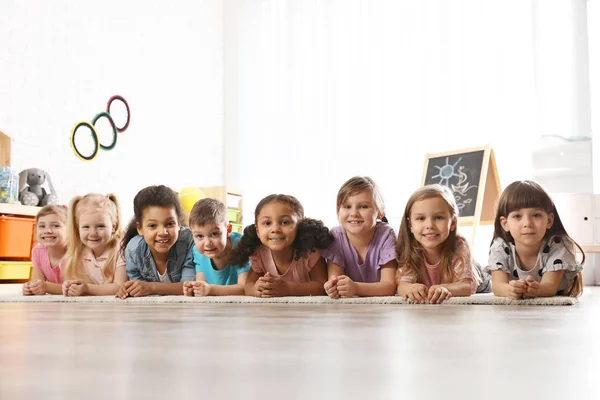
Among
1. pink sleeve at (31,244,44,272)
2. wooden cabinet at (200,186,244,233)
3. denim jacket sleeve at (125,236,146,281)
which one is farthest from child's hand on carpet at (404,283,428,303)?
wooden cabinet at (200,186,244,233)

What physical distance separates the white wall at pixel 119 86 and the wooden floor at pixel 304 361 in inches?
135

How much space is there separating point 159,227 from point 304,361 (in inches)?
69.8

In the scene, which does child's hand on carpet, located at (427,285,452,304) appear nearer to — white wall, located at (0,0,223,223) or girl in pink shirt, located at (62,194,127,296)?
girl in pink shirt, located at (62,194,127,296)

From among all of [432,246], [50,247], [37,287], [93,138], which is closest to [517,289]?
[432,246]

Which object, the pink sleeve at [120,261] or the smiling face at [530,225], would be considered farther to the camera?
the pink sleeve at [120,261]

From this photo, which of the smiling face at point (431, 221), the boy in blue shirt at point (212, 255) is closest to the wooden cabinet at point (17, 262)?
the boy in blue shirt at point (212, 255)

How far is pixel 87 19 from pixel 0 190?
5.74 feet

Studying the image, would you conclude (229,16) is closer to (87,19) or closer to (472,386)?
(87,19)

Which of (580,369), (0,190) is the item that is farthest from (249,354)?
(0,190)

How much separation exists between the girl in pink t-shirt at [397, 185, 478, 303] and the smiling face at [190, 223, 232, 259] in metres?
0.59

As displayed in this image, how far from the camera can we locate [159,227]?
7.36ft

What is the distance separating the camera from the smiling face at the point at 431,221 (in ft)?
6.34

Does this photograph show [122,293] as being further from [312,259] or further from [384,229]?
[384,229]

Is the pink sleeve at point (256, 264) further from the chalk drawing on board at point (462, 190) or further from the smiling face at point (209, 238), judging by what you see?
the chalk drawing on board at point (462, 190)
